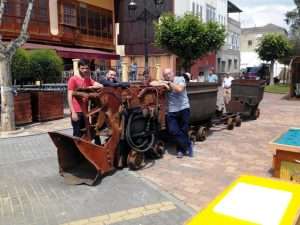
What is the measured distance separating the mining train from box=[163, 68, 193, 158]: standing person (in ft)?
0.56

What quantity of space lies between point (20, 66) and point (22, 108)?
2328 mm

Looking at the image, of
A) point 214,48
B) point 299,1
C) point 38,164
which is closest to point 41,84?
point 38,164

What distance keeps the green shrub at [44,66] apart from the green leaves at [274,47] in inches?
1085

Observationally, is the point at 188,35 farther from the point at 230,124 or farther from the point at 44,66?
the point at 230,124

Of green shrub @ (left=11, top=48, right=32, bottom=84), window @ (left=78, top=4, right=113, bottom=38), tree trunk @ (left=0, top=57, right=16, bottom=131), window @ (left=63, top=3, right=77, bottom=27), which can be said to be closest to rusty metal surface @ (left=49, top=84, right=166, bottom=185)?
tree trunk @ (left=0, top=57, right=16, bottom=131)

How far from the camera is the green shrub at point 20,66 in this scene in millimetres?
11695

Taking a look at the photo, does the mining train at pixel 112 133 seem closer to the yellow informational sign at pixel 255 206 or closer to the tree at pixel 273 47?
the yellow informational sign at pixel 255 206

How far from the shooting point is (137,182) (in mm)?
5234

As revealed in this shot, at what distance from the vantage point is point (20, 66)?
11.9 meters

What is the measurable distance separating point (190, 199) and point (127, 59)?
27.4m

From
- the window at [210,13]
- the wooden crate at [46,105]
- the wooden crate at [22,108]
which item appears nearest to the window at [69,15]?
the wooden crate at [46,105]

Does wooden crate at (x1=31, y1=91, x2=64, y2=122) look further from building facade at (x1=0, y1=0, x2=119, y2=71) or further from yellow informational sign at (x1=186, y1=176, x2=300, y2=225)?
building facade at (x1=0, y1=0, x2=119, y2=71)

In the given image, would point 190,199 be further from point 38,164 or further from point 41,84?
point 41,84

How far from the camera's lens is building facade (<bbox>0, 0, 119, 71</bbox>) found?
845 inches
